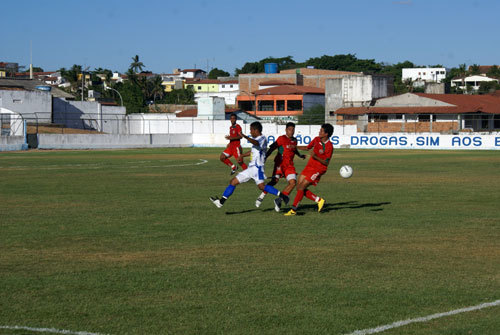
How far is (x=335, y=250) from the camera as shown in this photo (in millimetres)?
11398

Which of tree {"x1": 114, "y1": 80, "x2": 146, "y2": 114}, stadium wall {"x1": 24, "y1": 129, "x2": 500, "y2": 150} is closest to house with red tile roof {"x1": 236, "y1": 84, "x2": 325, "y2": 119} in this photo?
tree {"x1": 114, "y1": 80, "x2": 146, "y2": 114}

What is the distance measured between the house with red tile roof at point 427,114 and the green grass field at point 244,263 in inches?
2325

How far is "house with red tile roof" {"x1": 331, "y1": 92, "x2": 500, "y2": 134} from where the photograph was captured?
77.1 m

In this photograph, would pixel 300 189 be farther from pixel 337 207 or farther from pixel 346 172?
pixel 346 172

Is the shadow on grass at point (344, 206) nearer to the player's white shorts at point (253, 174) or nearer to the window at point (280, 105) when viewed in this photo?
the player's white shorts at point (253, 174)

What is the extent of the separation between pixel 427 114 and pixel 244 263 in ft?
240

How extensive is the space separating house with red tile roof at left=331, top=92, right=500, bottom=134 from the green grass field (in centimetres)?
5905

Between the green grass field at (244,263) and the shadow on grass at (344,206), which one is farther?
the shadow on grass at (344,206)

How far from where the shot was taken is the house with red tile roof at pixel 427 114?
77.1m

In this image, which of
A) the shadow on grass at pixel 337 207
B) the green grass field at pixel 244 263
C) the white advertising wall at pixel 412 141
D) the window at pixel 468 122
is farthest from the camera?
the window at pixel 468 122

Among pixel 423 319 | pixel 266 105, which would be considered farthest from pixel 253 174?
pixel 266 105

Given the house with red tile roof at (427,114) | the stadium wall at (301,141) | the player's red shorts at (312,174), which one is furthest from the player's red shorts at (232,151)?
the house with red tile roof at (427,114)

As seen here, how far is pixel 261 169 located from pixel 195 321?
8.83 metres

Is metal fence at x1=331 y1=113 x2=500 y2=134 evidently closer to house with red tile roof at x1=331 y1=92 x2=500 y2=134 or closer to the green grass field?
house with red tile roof at x1=331 y1=92 x2=500 y2=134
